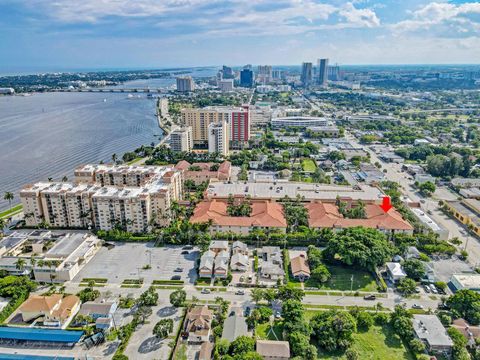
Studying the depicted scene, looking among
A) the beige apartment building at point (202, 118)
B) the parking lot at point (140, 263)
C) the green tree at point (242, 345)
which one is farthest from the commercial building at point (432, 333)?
the beige apartment building at point (202, 118)

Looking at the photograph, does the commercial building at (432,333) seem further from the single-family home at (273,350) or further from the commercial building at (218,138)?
the commercial building at (218,138)

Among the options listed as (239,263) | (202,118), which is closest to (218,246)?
(239,263)

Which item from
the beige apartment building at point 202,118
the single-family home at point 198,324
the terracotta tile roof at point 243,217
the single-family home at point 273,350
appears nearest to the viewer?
the single-family home at point 273,350

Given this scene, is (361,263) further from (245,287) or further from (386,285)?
(245,287)

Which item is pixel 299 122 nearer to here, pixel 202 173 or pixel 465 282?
pixel 202 173

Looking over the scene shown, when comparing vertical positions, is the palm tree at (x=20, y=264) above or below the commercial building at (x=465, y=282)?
above
